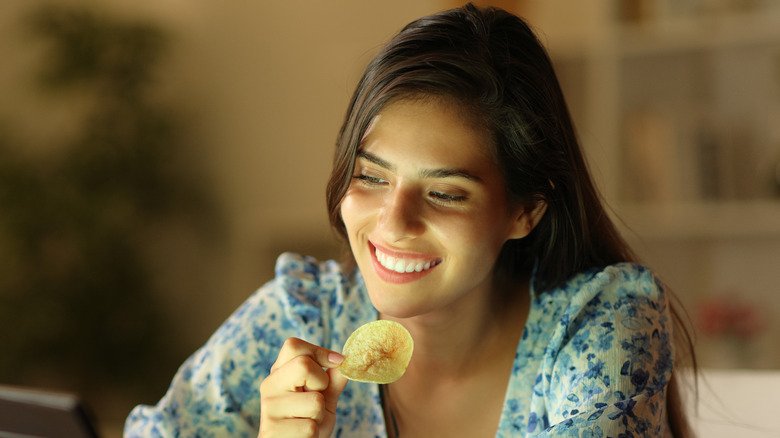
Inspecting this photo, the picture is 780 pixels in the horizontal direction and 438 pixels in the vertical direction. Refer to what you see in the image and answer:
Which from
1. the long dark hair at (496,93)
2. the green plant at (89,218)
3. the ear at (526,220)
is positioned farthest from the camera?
the green plant at (89,218)

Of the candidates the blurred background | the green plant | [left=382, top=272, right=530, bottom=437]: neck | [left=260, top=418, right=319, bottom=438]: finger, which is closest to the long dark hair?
[left=382, top=272, right=530, bottom=437]: neck

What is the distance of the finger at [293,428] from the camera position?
121cm

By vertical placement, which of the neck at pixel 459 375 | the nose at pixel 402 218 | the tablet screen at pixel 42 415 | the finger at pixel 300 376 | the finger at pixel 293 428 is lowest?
the neck at pixel 459 375

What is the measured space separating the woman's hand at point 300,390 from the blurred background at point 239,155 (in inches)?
83.7

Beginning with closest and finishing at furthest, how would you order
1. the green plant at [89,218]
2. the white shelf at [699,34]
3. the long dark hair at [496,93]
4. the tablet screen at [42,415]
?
the tablet screen at [42,415] → the long dark hair at [496,93] → the white shelf at [699,34] → the green plant at [89,218]

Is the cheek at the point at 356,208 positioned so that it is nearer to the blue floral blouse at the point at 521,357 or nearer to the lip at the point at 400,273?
the lip at the point at 400,273

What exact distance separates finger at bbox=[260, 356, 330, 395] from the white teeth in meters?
0.18

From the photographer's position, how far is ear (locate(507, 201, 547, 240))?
142 centimetres

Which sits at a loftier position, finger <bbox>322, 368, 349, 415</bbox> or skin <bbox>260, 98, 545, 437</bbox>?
skin <bbox>260, 98, 545, 437</bbox>

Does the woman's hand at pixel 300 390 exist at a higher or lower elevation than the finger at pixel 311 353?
lower

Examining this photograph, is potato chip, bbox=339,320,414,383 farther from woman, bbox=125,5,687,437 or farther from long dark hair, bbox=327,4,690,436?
long dark hair, bbox=327,4,690,436

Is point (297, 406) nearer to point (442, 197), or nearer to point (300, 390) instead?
point (300, 390)

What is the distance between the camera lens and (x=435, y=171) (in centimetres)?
127

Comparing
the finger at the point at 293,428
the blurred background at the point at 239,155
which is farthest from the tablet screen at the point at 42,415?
the blurred background at the point at 239,155
